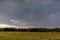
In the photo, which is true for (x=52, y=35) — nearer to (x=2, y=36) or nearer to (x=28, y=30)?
(x=28, y=30)

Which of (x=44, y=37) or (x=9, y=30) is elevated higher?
(x=9, y=30)

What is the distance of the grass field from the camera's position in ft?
14.2

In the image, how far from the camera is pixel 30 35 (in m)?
4.46

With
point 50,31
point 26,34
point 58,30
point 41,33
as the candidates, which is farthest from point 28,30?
point 58,30

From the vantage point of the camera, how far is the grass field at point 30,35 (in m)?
4.34

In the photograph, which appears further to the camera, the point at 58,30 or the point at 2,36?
the point at 2,36

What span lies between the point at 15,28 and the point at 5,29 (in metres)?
0.35

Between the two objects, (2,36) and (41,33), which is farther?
(2,36)

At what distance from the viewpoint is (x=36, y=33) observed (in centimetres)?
439

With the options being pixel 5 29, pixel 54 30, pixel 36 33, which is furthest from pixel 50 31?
pixel 5 29

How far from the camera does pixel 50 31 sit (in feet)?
14.3

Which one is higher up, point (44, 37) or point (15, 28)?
point (15, 28)

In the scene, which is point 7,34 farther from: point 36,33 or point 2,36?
point 36,33

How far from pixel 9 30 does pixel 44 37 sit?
4.07 ft
